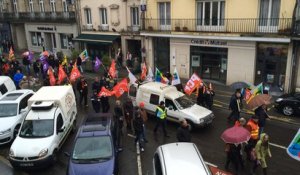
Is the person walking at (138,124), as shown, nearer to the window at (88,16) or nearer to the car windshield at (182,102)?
the car windshield at (182,102)

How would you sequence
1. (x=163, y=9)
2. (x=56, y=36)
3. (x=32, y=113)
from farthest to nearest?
(x=56, y=36) → (x=163, y=9) → (x=32, y=113)

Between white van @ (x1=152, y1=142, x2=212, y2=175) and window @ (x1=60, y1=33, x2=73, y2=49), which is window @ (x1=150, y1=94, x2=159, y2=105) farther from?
window @ (x1=60, y1=33, x2=73, y2=49)

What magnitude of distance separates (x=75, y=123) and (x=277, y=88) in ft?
43.4

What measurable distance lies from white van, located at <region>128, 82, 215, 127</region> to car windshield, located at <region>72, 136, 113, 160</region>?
4.56m

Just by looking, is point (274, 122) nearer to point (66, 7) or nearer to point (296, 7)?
point (296, 7)

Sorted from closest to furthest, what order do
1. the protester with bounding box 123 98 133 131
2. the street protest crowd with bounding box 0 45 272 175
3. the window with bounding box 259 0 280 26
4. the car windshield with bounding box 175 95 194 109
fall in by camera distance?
1. the street protest crowd with bounding box 0 45 272 175
2. the protester with bounding box 123 98 133 131
3. the car windshield with bounding box 175 95 194 109
4. the window with bounding box 259 0 280 26

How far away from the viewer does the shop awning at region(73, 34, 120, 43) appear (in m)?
29.0

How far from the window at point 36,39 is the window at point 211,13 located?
2483 centimetres

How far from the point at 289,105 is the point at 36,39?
33.9m

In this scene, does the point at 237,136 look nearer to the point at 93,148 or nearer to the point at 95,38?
the point at 93,148

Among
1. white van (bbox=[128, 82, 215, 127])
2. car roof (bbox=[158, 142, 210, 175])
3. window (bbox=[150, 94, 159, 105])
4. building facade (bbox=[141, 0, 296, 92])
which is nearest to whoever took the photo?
car roof (bbox=[158, 142, 210, 175])

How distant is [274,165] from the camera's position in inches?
444

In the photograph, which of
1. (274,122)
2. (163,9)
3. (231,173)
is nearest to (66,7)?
(163,9)

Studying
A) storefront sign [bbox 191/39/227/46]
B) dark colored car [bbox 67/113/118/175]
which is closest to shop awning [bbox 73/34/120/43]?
storefront sign [bbox 191/39/227/46]
